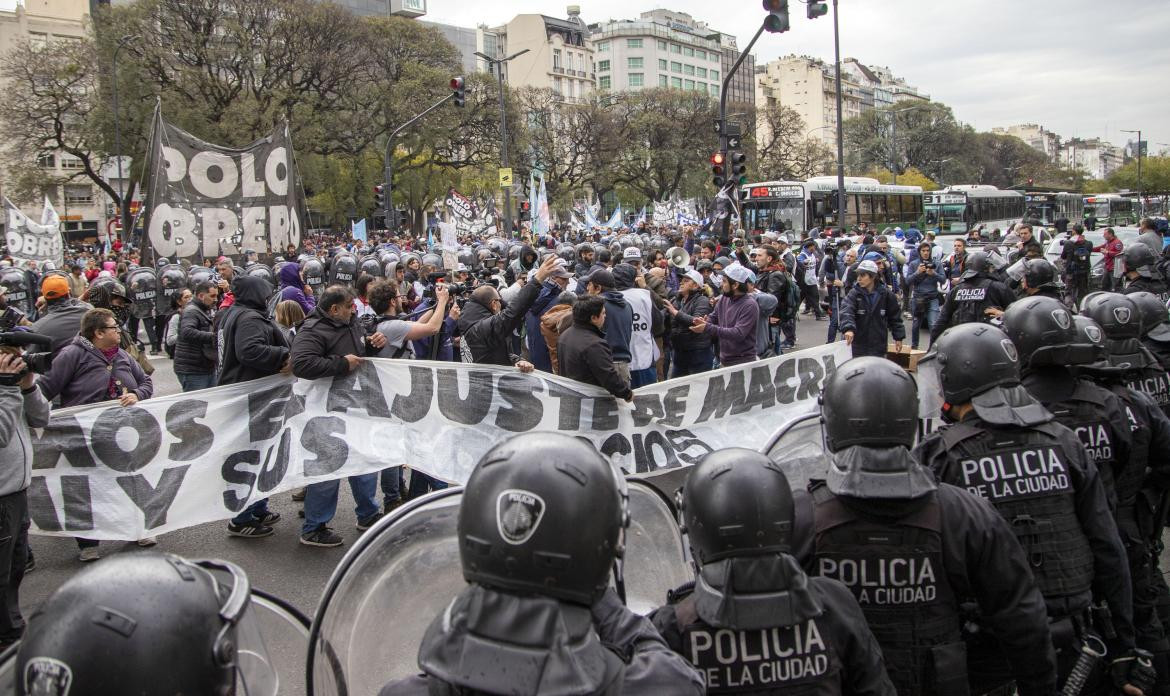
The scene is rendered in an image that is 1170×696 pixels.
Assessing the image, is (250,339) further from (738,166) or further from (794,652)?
(738,166)

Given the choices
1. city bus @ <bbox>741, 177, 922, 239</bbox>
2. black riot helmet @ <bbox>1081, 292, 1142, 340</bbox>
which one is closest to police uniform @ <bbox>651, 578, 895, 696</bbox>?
black riot helmet @ <bbox>1081, 292, 1142, 340</bbox>

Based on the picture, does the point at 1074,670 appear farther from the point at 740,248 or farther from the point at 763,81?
the point at 763,81

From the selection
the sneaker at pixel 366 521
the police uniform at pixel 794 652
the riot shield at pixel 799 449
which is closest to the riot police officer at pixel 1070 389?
the riot shield at pixel 799 449

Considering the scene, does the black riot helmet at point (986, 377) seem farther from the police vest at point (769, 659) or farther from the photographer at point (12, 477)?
the photographer at point (12, 477)

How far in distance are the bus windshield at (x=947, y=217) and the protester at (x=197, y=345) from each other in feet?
121

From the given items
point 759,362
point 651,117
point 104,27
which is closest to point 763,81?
point 651,117

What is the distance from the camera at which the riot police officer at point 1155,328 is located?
5289 millimetres

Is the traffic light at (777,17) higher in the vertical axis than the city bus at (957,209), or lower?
higher

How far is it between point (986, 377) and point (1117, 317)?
6.49ft

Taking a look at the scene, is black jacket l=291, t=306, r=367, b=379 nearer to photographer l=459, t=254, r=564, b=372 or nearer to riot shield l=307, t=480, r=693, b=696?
photographer l=459, t=254, r=564, b=372

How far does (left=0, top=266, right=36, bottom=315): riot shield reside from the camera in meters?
13.6

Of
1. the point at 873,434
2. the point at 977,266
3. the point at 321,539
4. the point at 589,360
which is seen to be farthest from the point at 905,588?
the point at 977,266

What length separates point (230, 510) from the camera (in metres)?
5.88

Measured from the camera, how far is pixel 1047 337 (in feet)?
11.9
